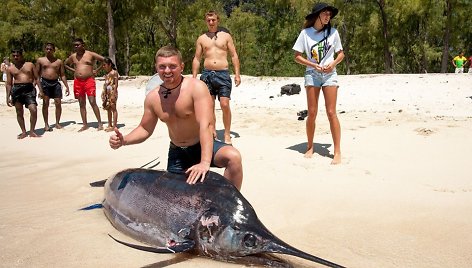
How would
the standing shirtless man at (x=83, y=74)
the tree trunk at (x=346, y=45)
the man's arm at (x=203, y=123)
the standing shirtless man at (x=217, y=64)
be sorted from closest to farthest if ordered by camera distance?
the man's arm at (x=203, y=123)
the standing shirtless man at (x=217, y=64)
the standing shirtless man at (x=83, y=74)
the tree trunk at (x=346, y=45)

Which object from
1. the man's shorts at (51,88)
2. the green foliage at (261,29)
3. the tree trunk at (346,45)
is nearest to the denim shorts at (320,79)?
the man's shorts at (51,88)

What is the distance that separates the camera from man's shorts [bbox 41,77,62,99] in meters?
8.37

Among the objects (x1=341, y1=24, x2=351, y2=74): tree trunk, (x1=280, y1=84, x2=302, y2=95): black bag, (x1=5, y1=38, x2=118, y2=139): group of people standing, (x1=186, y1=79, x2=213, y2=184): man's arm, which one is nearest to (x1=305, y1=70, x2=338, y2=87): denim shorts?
(x1=186, y1=79, x2=213, y2=184): man's arm

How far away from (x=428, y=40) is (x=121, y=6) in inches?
777

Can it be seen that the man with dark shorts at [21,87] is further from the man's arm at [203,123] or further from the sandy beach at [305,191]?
the man's arm at [203,123]

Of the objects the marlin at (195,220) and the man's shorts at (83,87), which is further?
the man's shorts at (83,87)

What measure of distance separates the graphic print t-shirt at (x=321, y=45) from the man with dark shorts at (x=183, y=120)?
2.27 m

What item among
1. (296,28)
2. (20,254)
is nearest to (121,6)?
(296,28)

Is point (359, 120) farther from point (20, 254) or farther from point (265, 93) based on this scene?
point (20, 254)

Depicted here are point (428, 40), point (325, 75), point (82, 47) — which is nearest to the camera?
point (325, 75)

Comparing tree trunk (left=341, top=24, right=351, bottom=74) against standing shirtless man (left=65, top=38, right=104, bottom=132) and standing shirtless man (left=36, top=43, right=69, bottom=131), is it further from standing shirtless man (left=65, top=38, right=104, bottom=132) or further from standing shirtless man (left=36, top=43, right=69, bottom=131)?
standing shirtless man (left=36, top=43, right=69, bottom=131)

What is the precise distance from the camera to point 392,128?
642 cm

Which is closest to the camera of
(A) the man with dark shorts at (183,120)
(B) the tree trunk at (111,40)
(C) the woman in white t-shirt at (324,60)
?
(A) the man with dark shorts at (183,120)

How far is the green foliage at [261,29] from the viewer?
78.5 feet
